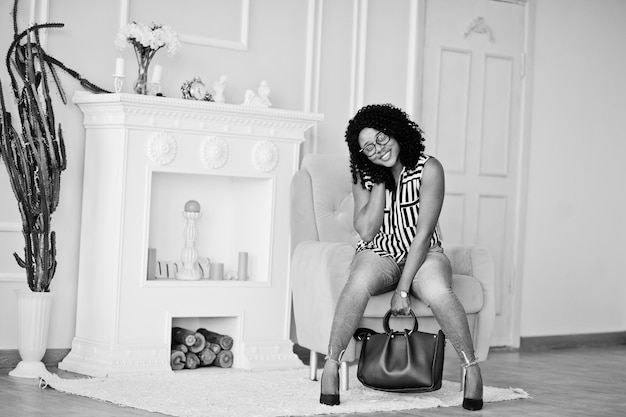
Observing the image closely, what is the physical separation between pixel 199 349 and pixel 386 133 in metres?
1.41

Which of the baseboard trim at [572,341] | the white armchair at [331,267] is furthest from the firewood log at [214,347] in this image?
the baseboard trim at [572,341]

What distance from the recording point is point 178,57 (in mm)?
4559

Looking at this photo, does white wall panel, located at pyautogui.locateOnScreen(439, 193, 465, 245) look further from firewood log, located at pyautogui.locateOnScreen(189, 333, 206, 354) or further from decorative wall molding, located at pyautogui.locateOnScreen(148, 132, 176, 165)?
decorative wall molding, located at pyautogui.locateOnScreen(148, 132, 176, 165)

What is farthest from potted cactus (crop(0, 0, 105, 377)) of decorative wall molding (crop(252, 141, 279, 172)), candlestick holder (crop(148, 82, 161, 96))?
decorative wall molding (crop(252, 141, 279, 172))

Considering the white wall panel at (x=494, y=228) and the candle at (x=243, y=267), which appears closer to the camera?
the candle at (x=243, y=267)

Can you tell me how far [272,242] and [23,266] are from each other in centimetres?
115

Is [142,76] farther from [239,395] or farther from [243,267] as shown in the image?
[239,395]

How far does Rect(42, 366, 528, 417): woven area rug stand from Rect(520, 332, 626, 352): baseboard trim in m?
1.78

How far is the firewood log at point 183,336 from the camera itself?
4398mm

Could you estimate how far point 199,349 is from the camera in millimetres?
4410

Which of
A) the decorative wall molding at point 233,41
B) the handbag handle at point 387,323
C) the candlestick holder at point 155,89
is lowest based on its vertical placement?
the handbag handle at point 387,323

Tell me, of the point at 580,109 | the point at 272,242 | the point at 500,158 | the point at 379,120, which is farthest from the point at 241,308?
the point at 580,109

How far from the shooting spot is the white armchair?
149 inches

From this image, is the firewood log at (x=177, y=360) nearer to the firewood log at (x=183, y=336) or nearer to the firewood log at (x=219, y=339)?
the firewood log at (x=183, y=336)
